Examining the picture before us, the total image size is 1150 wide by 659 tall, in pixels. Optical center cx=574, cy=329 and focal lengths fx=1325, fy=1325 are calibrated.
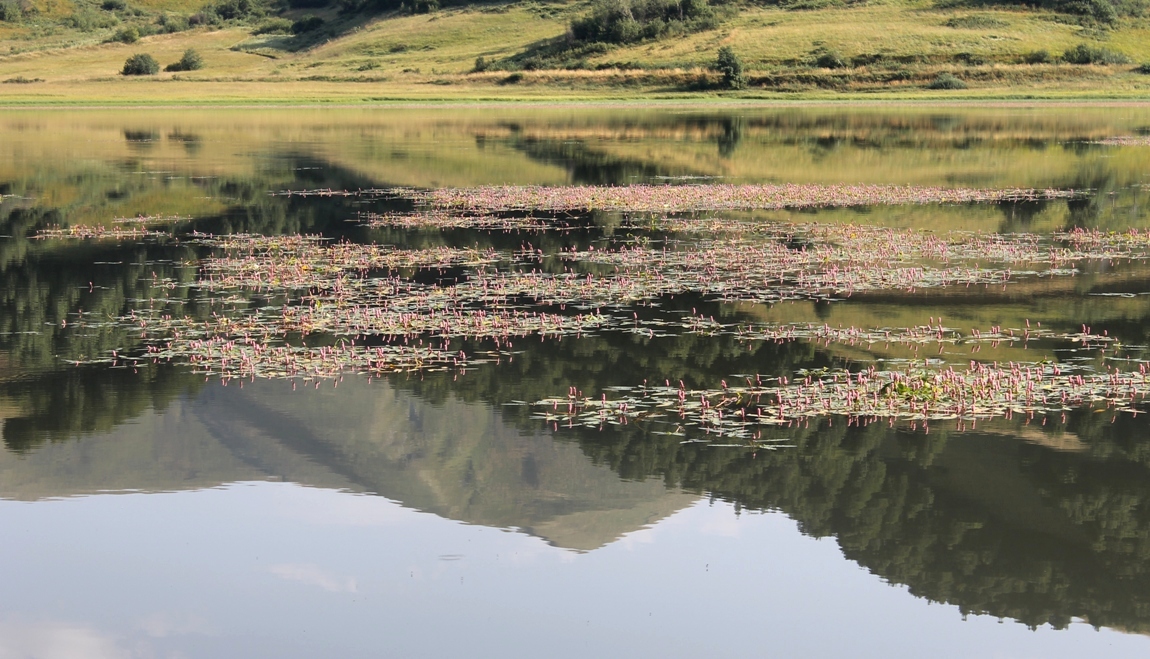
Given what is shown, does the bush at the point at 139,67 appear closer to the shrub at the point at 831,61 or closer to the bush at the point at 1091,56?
the shrub at the point at 831,61

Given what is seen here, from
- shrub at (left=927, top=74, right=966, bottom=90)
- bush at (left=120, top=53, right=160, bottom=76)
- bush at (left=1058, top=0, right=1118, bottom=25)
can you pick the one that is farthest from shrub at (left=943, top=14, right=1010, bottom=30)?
bush at (left=120, top=53, right=160, bottom=76)

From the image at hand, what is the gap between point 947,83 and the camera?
408ft

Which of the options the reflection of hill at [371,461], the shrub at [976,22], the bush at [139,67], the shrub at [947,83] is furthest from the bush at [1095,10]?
the reflection of hill at [371,461]

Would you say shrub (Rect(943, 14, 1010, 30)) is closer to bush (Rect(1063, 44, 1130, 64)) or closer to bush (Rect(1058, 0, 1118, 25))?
bush (Rect(1058, 0, 1118, 25))

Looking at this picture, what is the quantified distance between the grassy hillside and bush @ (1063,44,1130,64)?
0.73 ft

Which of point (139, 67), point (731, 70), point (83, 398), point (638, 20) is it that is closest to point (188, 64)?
point (139, 67)

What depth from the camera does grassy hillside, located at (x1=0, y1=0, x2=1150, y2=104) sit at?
127 m

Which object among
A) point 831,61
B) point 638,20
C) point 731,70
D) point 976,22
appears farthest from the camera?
point 638,20

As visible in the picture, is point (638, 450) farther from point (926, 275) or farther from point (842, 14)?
point (842, 14)

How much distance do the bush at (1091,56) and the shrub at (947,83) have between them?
14.1 metres

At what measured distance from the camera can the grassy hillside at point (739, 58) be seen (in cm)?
12681

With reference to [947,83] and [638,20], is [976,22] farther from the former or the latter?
[638,20]

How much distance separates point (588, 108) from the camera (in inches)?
4643

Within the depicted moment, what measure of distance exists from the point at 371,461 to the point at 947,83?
389 feet
